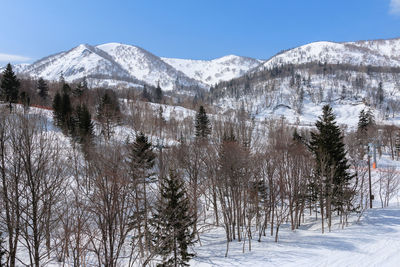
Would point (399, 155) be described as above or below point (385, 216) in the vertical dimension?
above

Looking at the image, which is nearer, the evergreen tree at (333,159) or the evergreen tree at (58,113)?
the evergreen tree at (333,159)

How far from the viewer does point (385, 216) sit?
71.3 feet

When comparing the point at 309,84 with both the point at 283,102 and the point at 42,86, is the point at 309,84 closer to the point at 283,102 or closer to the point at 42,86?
the point at 283,102

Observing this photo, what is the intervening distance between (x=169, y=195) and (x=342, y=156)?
17572mm

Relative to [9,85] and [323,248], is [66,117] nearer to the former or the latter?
[9,85]

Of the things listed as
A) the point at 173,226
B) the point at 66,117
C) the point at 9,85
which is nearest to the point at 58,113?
the point at 66,117

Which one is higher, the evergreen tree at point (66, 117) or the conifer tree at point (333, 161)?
the evergreen tree at point (66, 117)

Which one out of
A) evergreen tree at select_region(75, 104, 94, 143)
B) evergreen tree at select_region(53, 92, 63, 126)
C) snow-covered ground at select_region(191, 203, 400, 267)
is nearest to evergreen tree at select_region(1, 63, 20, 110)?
evergreen tree at select_region(53, 92, 63, 126)

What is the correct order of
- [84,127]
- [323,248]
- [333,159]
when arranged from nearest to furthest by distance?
1. [323,248]
2. [333,159]
3. [84,127]

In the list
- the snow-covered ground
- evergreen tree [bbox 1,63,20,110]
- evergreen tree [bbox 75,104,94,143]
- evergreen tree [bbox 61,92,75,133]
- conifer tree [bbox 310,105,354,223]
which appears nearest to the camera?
the snow-covered ground

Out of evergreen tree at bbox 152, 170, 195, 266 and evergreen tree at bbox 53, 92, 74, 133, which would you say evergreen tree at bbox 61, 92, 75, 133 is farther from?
evergreen tree at bbox 152, 170, 195, 266

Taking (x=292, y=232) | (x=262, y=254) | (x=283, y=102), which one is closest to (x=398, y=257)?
(x=262, y=254)

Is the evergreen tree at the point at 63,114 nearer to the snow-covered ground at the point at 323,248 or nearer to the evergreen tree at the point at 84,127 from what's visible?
the evergreen tree at the point at 84,127

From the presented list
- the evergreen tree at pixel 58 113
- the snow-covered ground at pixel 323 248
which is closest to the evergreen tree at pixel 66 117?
the evergreen tree at pixel 58 113
